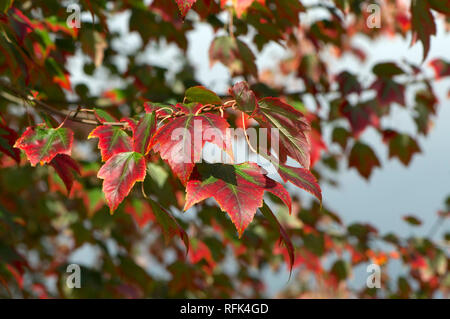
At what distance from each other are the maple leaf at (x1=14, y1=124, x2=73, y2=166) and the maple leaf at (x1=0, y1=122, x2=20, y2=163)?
5.2 inches

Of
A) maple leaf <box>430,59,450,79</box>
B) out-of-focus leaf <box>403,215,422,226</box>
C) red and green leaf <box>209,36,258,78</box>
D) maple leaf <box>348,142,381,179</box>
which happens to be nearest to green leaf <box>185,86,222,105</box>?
red and green leaf <box>209,36,258,78</box>

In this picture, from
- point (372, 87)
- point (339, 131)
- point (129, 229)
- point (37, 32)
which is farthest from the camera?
point (129, 229)

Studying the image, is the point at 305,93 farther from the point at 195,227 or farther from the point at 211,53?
the point at 195,227

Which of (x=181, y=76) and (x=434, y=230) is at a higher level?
(x=181, y=76)

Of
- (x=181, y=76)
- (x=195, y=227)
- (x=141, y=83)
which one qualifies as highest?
(x=181, y=76)

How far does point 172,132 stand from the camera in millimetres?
702

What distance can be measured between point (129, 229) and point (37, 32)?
253cm

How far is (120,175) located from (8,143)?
376mm

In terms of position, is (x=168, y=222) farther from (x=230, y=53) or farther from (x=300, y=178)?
(x=230, y=53)

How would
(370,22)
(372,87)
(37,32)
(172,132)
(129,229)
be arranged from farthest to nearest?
(129,229) → (372,87) → (370,22) → (37,32) → (172,132)

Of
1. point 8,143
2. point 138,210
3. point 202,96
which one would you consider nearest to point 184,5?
point 202,96

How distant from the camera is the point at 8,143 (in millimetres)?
950

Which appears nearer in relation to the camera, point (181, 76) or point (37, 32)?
point (37, 32)
